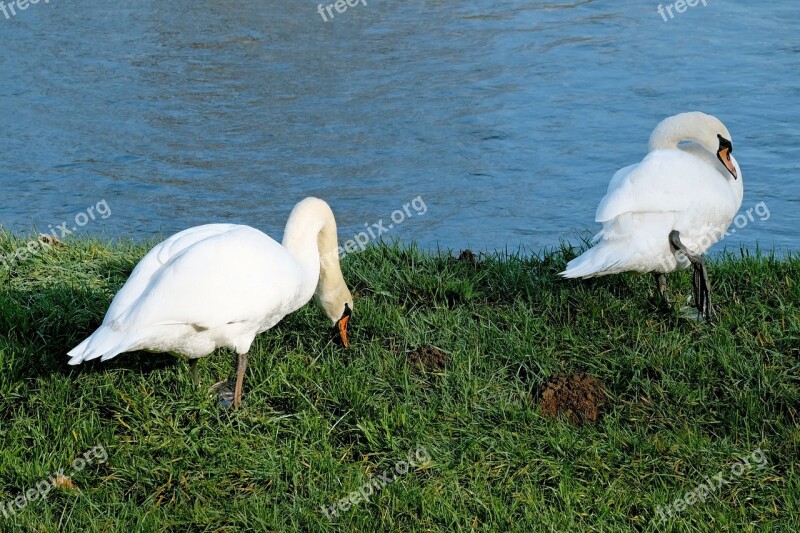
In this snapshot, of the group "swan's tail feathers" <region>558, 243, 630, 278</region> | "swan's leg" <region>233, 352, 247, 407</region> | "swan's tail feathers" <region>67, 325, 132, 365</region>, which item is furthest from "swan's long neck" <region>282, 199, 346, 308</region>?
"swan's tail feathers" <region>558, 243, 630, 278</region>

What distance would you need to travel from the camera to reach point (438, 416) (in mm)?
4496

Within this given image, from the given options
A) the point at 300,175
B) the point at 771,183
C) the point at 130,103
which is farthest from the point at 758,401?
the point at 130,103

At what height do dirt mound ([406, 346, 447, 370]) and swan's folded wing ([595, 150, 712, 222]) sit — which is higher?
swan's folded wing ([595, 150, 712, 222])

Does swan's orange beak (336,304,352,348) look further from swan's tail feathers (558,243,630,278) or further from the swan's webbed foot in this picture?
swan's tail feathers (558,243,630,278)

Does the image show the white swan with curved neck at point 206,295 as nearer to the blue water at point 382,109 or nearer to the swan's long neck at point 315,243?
the swan's long neck at point 315,243

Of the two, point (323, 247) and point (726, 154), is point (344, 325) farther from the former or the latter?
point (726, 154)

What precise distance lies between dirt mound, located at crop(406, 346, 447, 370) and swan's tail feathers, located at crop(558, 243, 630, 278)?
690 mm

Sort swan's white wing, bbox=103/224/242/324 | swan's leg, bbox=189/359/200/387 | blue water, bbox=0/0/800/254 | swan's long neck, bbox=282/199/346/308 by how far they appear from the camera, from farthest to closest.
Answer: blue water, bbox=0/0/800/254
swan's long neck, bbox=282/199/346/308
swan's leg, bbox=189/359/200/387
swan's white wing, bbox=103/224/242/324

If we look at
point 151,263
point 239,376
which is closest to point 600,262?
point 239,376

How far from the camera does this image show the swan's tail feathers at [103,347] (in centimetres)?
406

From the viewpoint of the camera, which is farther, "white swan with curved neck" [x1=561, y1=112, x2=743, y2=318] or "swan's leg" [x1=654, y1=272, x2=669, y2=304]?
"swan's leg" [x1=654, y1=272, x2=669, y2=304]

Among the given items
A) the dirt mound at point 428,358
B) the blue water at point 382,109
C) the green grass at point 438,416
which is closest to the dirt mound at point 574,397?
the green grass at point 438,416

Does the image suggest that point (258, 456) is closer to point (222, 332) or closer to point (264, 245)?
point (222, 332)

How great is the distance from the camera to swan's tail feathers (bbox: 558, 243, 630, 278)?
4980 millimetres
